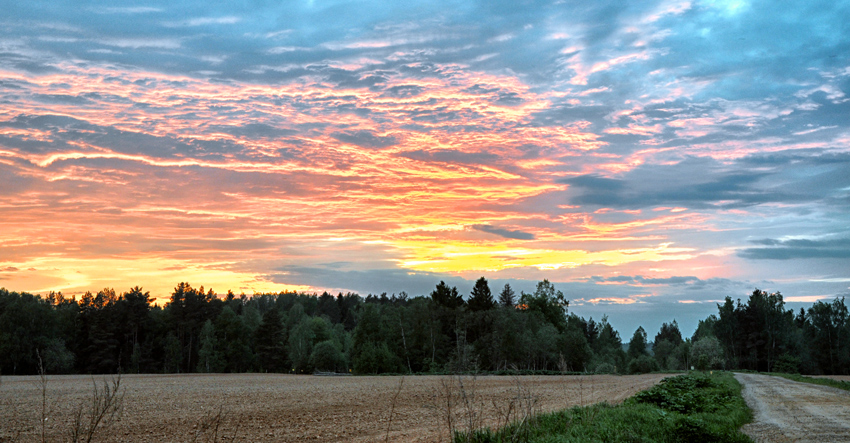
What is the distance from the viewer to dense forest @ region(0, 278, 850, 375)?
8656 cm

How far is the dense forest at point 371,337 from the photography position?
284ft

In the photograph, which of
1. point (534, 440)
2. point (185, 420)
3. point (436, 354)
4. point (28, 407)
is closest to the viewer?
point (534, 440)

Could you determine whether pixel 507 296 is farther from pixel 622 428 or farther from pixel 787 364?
pixel 622 428

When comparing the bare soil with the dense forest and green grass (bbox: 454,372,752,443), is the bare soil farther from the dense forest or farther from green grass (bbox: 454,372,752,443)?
the dense forest

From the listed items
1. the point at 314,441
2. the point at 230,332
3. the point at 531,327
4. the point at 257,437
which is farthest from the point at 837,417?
the point at 230,332

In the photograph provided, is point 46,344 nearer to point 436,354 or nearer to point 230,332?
point 230,332

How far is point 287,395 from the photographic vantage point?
4094 cm

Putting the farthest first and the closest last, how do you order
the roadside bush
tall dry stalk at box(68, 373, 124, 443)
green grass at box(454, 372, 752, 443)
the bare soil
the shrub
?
the roadside bush → the shrub → the bare soil → green grass at box(454, 372, 752, 443) → tall dry stalk at box(68, 373, 124, 443)

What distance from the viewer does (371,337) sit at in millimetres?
87625

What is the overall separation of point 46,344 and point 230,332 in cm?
2865

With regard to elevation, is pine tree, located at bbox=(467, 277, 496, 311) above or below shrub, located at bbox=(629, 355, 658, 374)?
above

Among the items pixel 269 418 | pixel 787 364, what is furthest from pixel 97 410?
pixel 787 364

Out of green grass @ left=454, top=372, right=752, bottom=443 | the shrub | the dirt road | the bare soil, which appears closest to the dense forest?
the shrub

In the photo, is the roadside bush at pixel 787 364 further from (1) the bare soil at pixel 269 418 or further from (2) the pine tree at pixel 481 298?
(1) the bare soil at pixel 269 418
